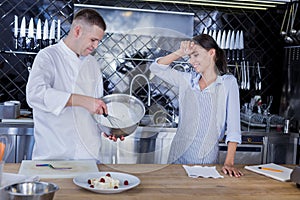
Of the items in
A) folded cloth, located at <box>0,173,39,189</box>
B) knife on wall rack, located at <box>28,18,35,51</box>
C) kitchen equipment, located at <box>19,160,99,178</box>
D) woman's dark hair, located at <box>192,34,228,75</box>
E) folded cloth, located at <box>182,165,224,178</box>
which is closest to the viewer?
folded cloth, located at <box>0,173,39,189</box>

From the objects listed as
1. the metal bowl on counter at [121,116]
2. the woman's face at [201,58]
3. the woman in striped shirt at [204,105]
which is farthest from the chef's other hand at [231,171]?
the woman's face at [201,58]

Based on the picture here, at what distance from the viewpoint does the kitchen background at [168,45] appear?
3.41 metres

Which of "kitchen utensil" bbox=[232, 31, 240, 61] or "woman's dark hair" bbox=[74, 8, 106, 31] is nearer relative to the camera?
"woman's dark hair" bbox=[74, 8, 106, 31]

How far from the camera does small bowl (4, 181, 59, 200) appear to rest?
43.0 inches

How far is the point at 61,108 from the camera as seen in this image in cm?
180

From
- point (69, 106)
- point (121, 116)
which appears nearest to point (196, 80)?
point (121, 116)

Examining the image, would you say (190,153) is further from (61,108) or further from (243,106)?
(243,106)

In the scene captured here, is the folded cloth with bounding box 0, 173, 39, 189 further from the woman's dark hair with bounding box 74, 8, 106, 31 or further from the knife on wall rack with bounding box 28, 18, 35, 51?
the knife on wall rack with bounding box 28, 18, 35, 51

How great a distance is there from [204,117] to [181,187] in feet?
2.22

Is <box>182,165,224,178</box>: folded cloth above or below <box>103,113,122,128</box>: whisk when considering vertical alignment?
below

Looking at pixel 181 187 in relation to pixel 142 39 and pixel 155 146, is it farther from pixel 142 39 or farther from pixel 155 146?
pixel 142 39

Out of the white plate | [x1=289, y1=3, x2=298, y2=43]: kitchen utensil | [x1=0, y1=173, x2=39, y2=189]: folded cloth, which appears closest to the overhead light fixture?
[x1=289, y1=3, x2=298, y2=43]: kitchen utensil

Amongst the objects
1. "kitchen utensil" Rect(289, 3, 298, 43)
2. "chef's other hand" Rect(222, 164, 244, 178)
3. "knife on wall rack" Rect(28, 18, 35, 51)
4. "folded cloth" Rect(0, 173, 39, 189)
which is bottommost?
"folded cloth" Rect(0, 173, 39, 189)

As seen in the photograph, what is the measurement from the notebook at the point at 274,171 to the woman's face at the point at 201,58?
0.56 m
